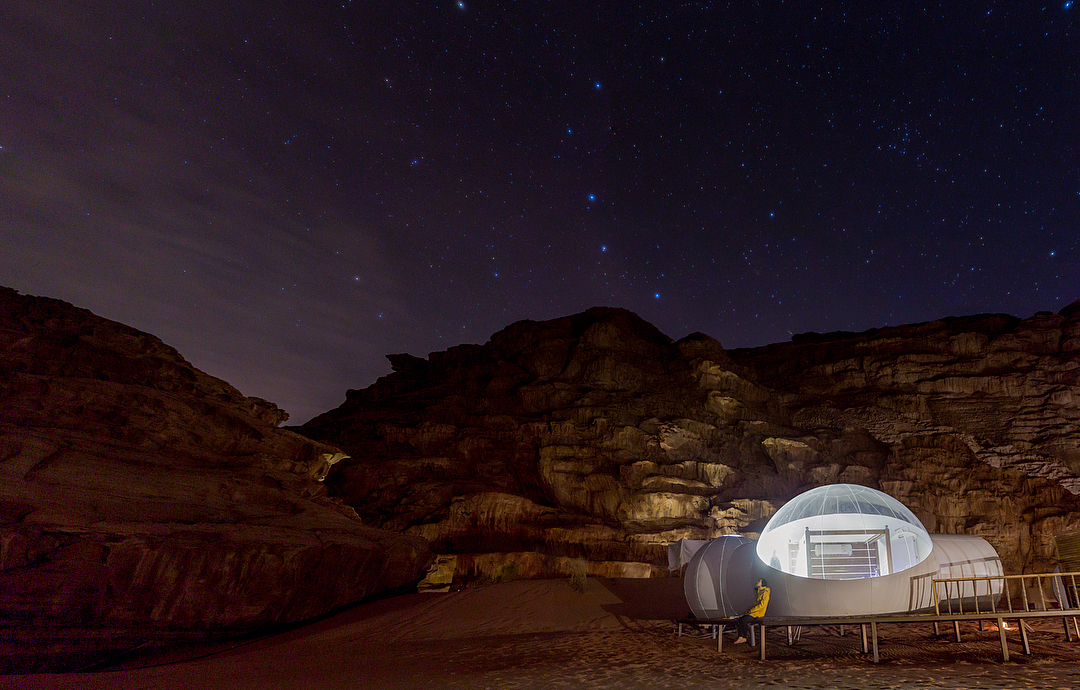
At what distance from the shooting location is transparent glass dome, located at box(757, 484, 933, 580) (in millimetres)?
16281

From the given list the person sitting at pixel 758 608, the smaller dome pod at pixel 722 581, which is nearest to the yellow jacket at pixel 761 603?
the person sitting at pixel 758 608

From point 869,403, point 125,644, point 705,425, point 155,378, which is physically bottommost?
point 125,644

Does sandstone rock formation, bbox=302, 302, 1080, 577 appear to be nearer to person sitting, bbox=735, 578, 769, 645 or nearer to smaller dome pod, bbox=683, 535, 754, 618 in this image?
smaller dome pod, bbox=683, 535, 754, 618

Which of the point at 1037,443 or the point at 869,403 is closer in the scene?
the point at 1037,443

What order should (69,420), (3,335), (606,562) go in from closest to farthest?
1. (69,420)
2. (3,335)
3. (606,562)

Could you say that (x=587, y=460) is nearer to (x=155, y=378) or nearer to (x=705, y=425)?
(x=705, y=425)

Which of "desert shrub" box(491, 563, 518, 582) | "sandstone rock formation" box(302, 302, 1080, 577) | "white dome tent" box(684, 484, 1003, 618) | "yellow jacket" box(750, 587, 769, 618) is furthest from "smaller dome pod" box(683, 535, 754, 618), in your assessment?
"desert shrub" box(491, 563, 518, 582)

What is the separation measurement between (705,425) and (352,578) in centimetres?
2987

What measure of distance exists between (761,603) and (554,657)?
533 cm

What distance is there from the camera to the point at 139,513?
48.3 ft

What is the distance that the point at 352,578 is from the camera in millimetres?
19312

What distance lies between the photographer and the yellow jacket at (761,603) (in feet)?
44.3

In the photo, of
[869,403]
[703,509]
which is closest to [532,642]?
[703,509]

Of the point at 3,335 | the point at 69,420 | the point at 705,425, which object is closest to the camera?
the point at 69,420
